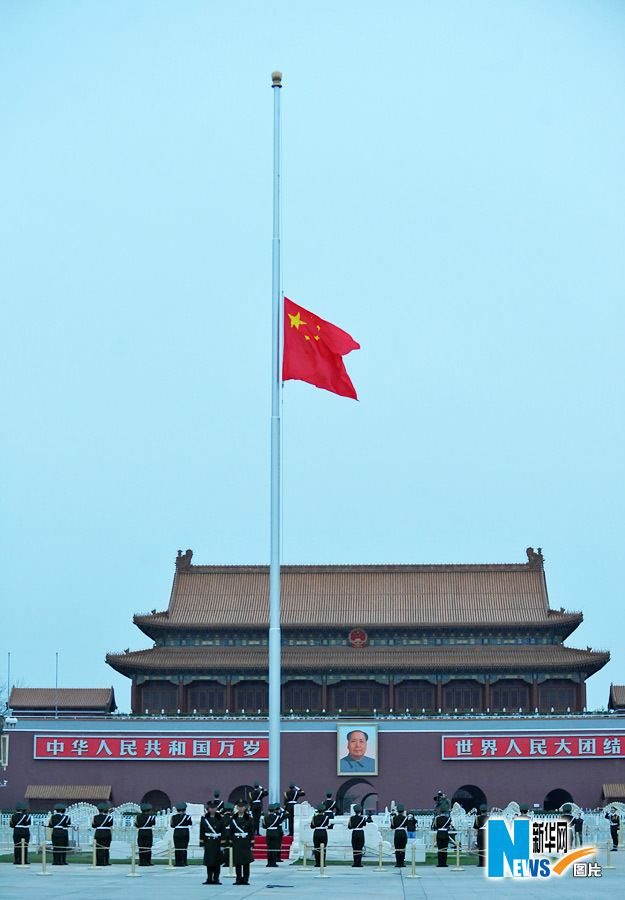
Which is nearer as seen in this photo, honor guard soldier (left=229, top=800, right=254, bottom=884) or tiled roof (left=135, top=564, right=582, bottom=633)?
honor guard soldier (left=229, top=800, right=254, bottom=884)

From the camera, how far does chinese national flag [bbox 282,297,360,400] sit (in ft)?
81.1

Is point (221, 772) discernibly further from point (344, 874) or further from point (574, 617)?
point (344, 874)

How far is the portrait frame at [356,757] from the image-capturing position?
4228 centimetres

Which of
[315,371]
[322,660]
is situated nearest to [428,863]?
[315,371]

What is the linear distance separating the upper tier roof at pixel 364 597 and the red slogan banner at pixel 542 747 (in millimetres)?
4557

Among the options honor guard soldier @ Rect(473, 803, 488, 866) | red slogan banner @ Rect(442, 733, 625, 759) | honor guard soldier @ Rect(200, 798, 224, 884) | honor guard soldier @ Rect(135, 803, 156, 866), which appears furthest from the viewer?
red slogan banner @ Rect(442, 733, 625, 759)

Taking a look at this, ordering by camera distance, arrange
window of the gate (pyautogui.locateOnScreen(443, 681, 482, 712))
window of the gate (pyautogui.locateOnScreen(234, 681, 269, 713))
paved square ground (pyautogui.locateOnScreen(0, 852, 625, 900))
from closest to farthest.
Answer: paved square ground (pyautogui.locateOnScreen(0, 852, 625, 900)), window of the gate (pyautogui.locateOnScreen(443, 681, 482, 712)), window of the gate (pyautogui.locateOnScreen(234, 681, 269, 713))

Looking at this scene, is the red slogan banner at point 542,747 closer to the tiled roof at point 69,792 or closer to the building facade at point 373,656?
the building facade at point 373,656

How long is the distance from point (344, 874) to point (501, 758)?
2024cm

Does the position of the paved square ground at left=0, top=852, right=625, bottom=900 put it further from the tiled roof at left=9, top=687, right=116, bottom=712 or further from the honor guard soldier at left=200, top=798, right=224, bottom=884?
the tiled roof at left=9, top=687, right=116, bottom=712

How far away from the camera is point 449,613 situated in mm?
46500

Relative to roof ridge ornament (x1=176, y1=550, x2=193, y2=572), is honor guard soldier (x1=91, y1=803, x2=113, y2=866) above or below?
below

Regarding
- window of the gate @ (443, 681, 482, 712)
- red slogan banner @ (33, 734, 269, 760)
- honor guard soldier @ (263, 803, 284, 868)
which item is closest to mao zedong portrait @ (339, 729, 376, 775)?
red slogan banner @ (33, 734, 269, 760)

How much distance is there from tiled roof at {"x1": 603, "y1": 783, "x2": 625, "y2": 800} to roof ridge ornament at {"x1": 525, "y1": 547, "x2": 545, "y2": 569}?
961 centimetres
